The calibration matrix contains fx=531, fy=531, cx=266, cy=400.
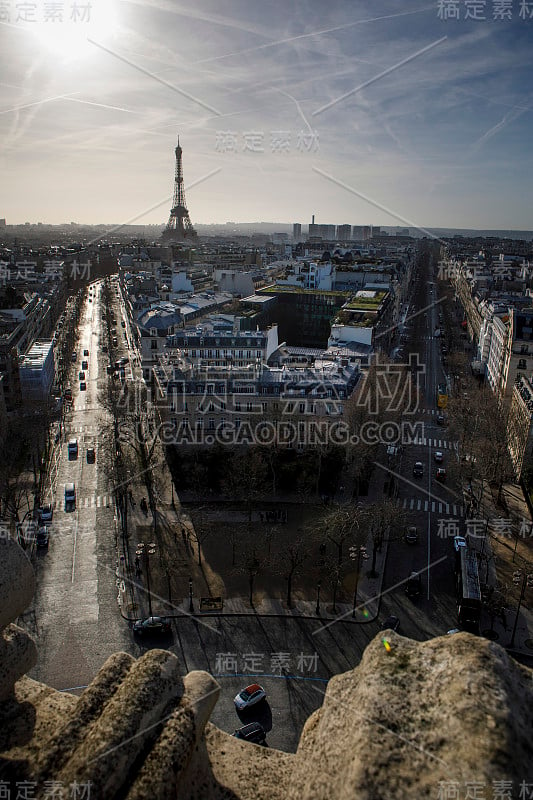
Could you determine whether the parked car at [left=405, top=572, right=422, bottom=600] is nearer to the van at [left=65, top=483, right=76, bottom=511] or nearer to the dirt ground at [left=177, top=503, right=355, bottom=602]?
the dirt ground at [left=177, top=503, right=355, bottom=602]

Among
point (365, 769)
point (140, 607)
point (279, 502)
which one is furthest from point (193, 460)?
point (365, 769)

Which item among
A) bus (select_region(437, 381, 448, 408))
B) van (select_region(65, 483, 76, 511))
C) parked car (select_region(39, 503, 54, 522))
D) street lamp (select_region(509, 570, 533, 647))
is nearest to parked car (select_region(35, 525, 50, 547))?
parked car (select_region(39, 503, 54, 522))

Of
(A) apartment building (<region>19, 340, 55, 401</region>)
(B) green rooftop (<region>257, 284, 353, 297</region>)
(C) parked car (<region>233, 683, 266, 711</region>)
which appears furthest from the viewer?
(B) green rooftop (<region>257, 284, 353, 297</region>)

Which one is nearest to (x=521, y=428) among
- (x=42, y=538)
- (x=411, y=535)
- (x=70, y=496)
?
(x=411, y=535)

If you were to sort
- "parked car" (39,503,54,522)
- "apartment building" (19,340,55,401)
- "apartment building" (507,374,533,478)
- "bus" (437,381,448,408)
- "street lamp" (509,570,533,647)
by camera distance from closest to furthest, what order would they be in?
"street lamp" (509,570,533,647)
"parked car" (39,503,54,522)
"apartment building" (507,374,533,478)
"apartment building" (19,340,55,401)
"bus" (437,381,448,408)

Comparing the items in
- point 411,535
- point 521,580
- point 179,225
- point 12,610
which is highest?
point 179,225

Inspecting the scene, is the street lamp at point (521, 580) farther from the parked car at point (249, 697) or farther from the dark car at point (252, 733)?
the dark car at point (252, 733)

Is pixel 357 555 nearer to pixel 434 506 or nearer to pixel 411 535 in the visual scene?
pixel 411 535
